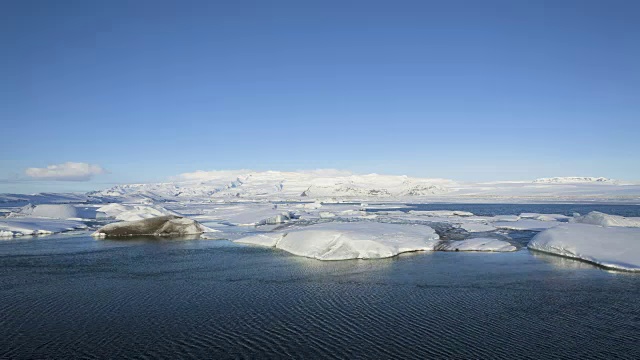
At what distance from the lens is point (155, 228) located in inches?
1155

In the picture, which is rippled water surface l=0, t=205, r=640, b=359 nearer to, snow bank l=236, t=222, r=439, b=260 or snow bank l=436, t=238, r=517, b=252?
snow bank l=236, t=222, r=439, b=260

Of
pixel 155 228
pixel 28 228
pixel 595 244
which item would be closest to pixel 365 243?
pixel 595 244

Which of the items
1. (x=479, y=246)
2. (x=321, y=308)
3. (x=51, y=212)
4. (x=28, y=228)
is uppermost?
(x=51, y=212)

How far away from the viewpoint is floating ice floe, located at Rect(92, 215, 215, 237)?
2830cm

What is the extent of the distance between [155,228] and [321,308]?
21.1 m

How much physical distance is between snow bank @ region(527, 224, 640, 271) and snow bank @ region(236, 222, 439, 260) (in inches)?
196

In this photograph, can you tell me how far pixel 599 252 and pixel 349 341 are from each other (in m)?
12.9

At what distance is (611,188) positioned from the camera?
10438 cm

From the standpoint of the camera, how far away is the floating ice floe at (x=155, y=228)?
1114 inches

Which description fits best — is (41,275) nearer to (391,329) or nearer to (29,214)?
(391,329)

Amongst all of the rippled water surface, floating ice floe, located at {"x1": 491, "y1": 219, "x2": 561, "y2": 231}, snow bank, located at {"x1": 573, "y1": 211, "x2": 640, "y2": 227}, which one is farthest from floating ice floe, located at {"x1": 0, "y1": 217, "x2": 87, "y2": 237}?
snow bank, located at {"x1": 573, "y1": 211, "x2": 640, "y2": 227}

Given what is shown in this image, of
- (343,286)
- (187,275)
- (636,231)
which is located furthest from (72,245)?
(636,231)

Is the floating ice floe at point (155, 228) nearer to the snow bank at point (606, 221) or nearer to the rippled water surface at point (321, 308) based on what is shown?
the rippled water surface at point (321, 308)

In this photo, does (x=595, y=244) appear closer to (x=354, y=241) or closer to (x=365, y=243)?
(x=365, y=243)
